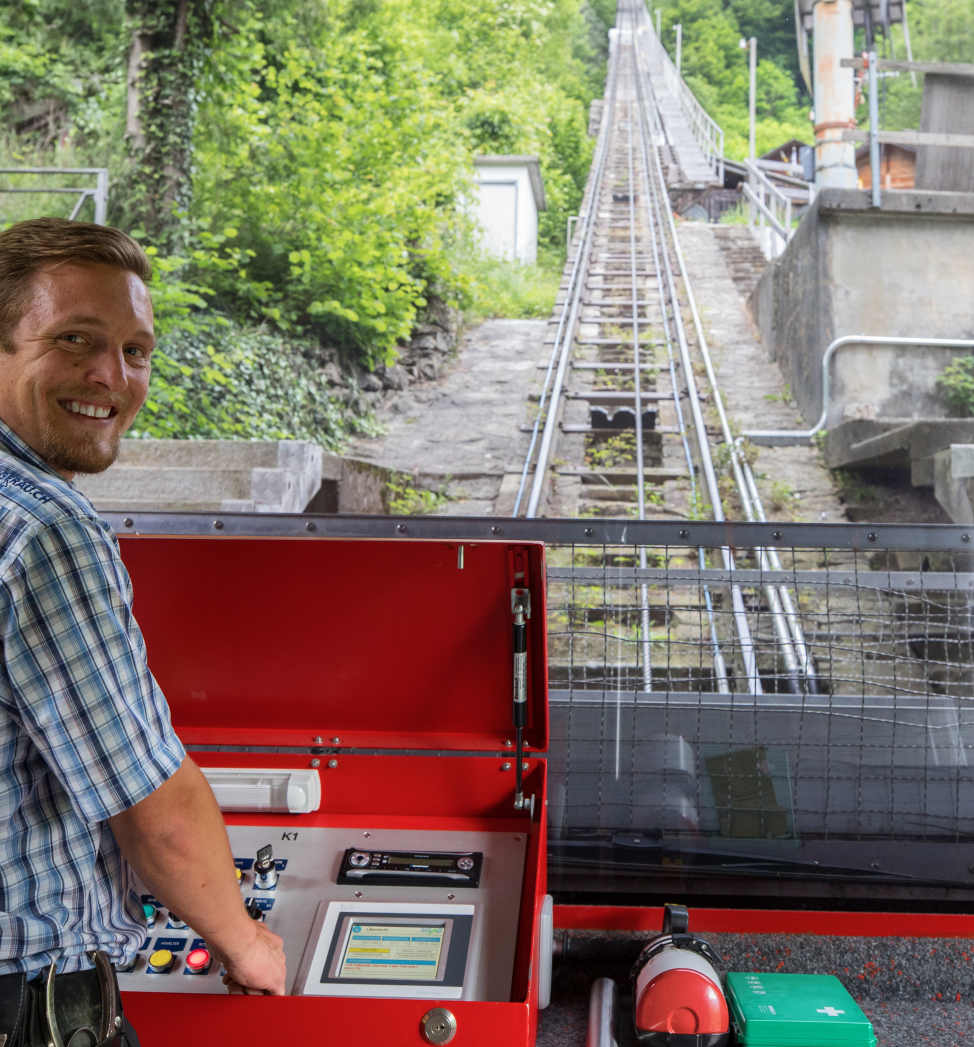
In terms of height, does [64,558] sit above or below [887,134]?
below

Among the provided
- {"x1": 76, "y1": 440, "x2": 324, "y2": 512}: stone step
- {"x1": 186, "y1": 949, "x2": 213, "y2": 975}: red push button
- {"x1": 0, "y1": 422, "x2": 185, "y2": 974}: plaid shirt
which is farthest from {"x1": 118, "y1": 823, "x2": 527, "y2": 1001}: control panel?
{"x1": 76, "y1": 440, "x2": 324, "y2": 512}: stone step

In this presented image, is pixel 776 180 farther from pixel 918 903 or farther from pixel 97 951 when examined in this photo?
pixel 97 951

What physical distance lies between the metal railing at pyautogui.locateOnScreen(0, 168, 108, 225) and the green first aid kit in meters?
3.73

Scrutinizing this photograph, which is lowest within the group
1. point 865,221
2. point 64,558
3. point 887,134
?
point 64,558

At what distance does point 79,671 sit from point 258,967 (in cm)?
40

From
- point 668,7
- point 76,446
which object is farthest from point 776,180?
point 76,446

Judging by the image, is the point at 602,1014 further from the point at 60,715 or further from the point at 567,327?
the point at 567,327

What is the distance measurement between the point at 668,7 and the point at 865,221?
1235mm

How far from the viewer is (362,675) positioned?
1.61 meters

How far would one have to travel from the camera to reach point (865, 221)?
4.21 metres

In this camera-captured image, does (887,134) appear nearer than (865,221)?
Yes

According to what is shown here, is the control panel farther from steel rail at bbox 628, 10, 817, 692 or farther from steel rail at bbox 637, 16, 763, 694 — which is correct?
steel rail at bbox 637, 16, 763, 694

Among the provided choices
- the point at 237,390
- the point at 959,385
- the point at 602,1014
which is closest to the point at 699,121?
the point at 959,385

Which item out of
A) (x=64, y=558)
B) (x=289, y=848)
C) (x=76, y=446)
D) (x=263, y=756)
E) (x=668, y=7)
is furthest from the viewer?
(x=668, y=7)
